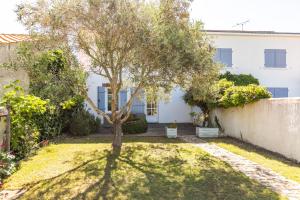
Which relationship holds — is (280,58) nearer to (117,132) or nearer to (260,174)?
(117,132)

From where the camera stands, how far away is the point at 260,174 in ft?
33.8

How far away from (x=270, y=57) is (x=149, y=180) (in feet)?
62.6

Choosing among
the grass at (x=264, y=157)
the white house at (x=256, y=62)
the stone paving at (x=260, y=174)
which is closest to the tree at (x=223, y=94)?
the grass at (x=264, y=157)

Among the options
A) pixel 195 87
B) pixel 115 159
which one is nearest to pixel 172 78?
pixel 195 87

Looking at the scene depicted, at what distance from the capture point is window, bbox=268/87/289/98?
25.3 metres

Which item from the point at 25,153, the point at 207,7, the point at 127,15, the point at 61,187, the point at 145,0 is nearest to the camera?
the point at 61,187

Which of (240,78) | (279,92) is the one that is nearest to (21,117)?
(240,78)

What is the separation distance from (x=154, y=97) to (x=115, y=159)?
4254 millimetres

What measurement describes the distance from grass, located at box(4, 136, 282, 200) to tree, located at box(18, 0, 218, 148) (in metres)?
2.74

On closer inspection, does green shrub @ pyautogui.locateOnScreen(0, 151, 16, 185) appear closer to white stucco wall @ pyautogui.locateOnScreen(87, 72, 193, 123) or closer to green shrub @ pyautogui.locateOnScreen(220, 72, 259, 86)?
white stucco wall @ pyautogui.locateOnScreen(87, 72, 193, 123)

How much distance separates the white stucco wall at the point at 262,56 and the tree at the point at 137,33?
1343 cm


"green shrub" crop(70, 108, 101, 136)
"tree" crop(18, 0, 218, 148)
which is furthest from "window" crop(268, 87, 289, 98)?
"tree" crop(18, 0, 218, 148)

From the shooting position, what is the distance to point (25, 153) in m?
12.2

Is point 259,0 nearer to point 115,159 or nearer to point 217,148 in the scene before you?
point 217,148
